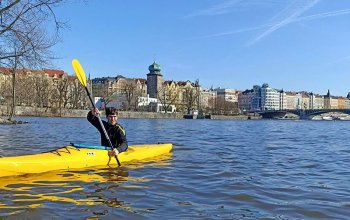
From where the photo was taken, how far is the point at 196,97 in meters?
128

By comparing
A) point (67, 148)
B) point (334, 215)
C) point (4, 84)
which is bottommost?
point (334, 215)

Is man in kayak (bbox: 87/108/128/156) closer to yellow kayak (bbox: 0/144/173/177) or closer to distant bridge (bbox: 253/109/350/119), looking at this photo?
yellow kayak (bbox: 0/144/173/177)

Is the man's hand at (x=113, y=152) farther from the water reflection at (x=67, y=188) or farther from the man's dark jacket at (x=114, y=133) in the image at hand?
the water reflection at (x=67, y=188)

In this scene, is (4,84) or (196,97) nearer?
(4,84)

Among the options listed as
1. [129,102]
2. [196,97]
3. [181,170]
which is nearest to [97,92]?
[129,102]

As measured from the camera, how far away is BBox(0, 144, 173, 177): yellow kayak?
27.9ft

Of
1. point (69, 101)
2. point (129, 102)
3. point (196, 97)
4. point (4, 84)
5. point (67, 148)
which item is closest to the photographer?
point (67, 148)

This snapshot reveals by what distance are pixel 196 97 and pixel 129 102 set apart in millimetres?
25861

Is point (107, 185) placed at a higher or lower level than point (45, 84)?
lower

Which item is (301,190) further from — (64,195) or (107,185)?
(64,195)

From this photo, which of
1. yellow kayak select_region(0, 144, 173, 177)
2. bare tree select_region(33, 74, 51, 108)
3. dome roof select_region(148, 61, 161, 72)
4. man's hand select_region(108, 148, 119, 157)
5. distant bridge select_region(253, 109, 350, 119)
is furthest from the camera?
dome roof select_region(148, 61, 161, 72)

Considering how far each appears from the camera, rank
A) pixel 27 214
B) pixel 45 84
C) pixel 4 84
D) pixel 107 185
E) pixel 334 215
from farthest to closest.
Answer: pixel 45 84, pixel 4 84, pixel 107 185, pixel 334 215, pixel 27 214

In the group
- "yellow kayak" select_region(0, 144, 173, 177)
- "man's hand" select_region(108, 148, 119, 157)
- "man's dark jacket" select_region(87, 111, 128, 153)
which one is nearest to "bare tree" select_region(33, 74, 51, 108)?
"man's dark jacket" select_region(87, 111, 128, 153)

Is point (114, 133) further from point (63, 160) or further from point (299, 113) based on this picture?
point (299, 113)
